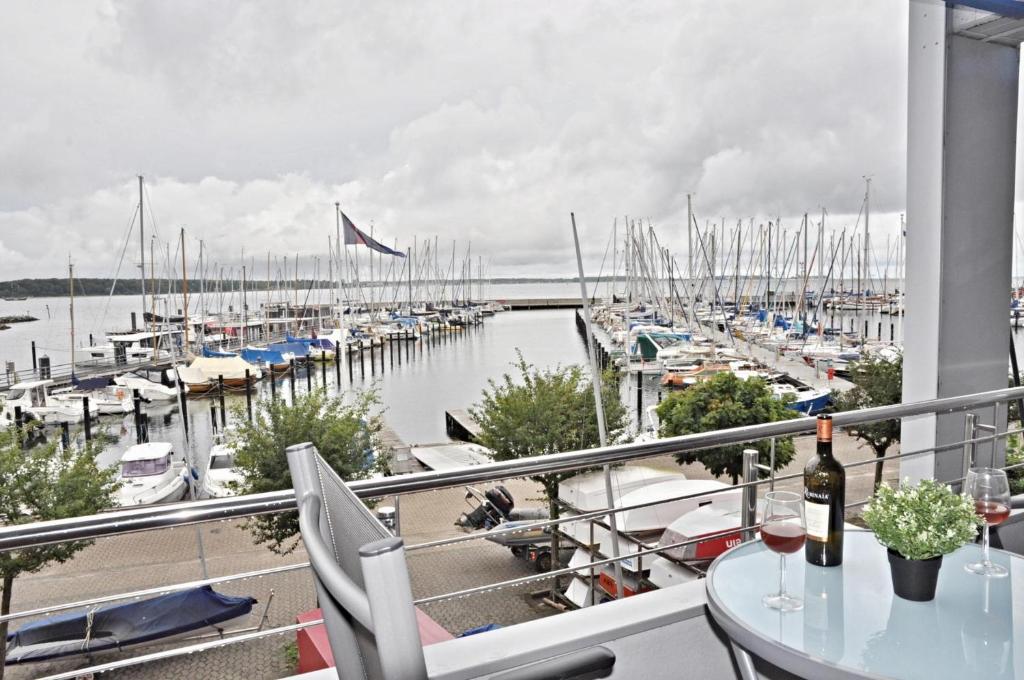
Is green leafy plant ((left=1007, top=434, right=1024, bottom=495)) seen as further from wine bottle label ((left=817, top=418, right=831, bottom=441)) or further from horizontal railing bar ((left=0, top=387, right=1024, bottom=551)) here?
wine bottle label ((left=817, top=418, right=831, bottom=441))

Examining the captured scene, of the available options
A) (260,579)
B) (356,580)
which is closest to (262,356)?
(260,579)

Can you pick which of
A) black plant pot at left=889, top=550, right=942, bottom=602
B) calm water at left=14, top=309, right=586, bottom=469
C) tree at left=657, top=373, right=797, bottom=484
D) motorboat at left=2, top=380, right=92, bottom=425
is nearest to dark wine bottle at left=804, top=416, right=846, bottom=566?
black plant pot at left=889, top=550, right=942, bottom=602

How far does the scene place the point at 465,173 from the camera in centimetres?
5653

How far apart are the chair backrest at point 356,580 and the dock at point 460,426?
71.5 ft

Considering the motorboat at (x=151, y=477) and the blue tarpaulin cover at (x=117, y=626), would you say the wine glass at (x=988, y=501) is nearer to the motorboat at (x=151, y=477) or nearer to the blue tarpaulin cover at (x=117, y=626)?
the blue tarpaulin cover at (x=117, y=626)

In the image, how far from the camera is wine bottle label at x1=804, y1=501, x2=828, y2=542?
4.53 ft

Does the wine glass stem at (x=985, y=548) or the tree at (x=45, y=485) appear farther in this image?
the tree at (x=45, y=485)

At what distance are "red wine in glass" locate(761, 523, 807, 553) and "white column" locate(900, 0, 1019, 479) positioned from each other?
2303mm

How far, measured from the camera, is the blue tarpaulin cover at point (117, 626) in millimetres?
7609

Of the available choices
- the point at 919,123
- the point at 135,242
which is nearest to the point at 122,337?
the point at 135,242

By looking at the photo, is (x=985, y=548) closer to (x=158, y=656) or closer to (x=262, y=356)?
(x=158, y=656)

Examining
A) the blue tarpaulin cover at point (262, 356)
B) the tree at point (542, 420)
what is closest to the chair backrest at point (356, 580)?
the tree at point (542, 420)

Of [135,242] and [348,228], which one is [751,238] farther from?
[135,242]

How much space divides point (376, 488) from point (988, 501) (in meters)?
1.34
